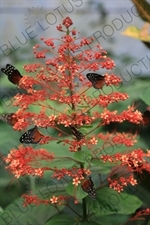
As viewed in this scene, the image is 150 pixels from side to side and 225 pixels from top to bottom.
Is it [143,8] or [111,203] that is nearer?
[111,203]

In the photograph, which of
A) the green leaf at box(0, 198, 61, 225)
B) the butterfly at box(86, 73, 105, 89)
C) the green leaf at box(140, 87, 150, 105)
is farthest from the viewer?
the green leaf at box(140, 87, 150, 105)

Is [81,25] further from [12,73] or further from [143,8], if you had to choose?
[12,73]

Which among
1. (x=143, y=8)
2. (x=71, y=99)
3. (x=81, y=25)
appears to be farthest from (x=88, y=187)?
(x=81, y=25)

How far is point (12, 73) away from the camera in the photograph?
807 mm

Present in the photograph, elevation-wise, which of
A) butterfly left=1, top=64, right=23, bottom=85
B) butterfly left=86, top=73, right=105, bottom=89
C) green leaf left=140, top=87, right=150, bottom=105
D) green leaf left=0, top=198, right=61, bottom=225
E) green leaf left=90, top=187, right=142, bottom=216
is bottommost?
green leaf left=90, top=187, right=142, bottom=216

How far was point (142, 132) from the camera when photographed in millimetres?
1391

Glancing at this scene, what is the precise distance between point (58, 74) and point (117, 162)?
0.58ft

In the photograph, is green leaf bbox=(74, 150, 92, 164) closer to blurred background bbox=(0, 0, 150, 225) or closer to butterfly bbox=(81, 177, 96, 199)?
butterfly bbox=(81, 177, 96, 199)

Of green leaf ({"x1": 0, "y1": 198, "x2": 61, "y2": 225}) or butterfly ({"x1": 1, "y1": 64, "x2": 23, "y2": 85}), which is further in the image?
green leaf ({"x1": 0, "y1": 198, "x2": 61, "y2": 225})

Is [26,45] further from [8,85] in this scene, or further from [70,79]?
[70,79]

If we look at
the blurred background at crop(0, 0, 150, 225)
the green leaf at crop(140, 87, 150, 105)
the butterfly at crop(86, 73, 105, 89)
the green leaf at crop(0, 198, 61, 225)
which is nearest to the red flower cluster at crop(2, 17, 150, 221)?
the butterfly at crop(86, 73, 105, 89)

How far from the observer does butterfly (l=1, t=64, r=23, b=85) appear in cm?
80

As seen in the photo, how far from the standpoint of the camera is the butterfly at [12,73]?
800 millimetres

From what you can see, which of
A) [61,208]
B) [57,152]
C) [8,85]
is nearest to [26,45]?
[8,85]
